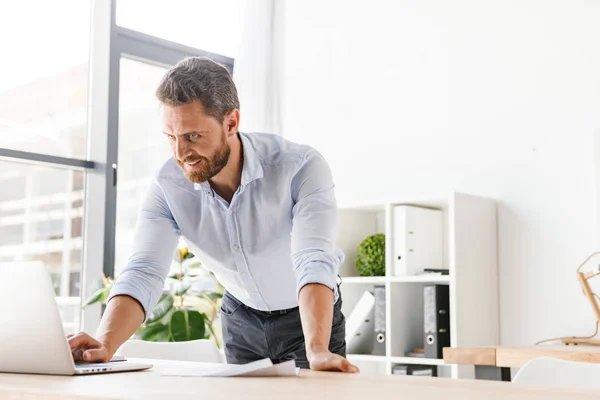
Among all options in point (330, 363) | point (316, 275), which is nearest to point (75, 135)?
point (316, 275)

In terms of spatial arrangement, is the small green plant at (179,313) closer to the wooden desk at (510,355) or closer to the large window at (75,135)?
the large window at (75,135)

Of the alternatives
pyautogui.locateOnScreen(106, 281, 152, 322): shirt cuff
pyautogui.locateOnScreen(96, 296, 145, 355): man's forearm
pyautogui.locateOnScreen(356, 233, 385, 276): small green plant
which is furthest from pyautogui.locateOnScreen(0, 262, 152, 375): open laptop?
pyautogui.locateOnScreen(356, 233, 385, 276): small green plant

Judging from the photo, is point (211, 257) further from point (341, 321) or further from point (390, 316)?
point (390, 316)

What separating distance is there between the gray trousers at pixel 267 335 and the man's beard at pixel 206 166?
0.47 metres

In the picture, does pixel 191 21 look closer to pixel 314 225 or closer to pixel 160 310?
pixel 160 310

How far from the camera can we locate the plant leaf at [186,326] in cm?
373

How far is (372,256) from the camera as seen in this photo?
375 cm

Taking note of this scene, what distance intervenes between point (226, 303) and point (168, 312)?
1.60 m

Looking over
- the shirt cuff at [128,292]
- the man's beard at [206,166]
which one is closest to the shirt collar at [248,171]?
the man's beard at [206,166]

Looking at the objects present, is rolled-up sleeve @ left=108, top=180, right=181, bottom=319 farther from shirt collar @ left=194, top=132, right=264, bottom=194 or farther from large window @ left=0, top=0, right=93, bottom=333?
large window @ left=0, top=0, right=93, bottom=333

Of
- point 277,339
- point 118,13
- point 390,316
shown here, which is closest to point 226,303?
point 277,339

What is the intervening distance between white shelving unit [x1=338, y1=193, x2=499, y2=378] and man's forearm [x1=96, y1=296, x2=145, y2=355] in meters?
1.79

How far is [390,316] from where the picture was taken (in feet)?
11.7

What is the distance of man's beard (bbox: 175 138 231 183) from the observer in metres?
1.87
